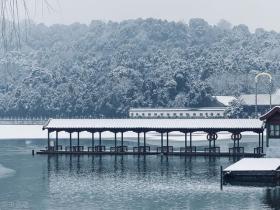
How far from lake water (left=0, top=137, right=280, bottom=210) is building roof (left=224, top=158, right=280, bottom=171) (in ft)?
7.27

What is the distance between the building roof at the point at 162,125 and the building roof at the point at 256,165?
697 inches

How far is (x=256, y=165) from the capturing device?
59.4 m

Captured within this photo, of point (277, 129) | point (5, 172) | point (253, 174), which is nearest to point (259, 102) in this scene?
point (277, 129)

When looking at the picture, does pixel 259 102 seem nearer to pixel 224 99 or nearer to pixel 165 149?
pixel 224 99

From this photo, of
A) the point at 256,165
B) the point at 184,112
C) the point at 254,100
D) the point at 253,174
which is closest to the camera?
the point at 253,174

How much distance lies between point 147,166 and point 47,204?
90.2 ft

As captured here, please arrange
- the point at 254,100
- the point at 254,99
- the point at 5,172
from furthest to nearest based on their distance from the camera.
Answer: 1. the point at 254,99
2. the point at 254,100
3. the point at 5,172

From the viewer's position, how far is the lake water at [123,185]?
4434cm

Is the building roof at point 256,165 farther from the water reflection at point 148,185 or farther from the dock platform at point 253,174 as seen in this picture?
the water reflection at point 148,185

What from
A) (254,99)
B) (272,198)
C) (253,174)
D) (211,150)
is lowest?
(272,198)

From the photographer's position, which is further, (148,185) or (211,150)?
(211,150)

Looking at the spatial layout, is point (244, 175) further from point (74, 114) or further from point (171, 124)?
point (74, 114)

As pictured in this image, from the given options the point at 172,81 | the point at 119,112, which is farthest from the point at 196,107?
the point at 119,112

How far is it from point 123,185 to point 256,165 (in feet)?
41.7
